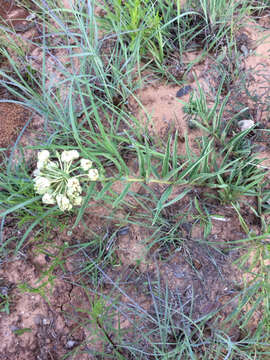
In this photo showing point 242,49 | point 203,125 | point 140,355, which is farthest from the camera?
point 242,49

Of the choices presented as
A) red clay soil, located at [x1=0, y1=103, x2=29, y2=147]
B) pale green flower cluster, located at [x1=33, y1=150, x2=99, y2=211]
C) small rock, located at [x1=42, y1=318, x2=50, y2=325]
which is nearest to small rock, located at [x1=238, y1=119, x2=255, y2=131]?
pale green flower cluster, located at [x1=33, y1=150, x2=99, y2=211]

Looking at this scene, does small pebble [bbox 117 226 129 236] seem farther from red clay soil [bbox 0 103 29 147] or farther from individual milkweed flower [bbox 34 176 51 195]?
red clay soil [bbox 0 103 29 147]

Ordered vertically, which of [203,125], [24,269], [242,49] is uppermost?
[242,49]

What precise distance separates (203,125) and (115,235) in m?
0.93

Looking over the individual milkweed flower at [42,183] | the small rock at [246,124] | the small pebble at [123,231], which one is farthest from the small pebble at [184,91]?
the individual milkweed flower at [42,183]

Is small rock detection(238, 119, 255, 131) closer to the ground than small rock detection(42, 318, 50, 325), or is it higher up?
higher up

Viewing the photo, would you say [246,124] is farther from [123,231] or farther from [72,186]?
[72,186]

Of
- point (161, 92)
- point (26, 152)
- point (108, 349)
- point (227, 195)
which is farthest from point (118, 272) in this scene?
point (161, 92)

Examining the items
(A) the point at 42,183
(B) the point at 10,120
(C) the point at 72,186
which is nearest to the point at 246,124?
(C) the point at 72,186

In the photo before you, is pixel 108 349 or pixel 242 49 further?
pixel 242 49

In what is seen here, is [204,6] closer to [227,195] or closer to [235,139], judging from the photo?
[235,139]

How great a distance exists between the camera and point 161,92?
2.24 meters

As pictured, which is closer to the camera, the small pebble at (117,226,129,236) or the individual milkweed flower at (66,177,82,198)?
the individual milkweed flower at (66,177,82,198)

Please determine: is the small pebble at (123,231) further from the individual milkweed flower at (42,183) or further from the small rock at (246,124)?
the small rock at (246,124)
